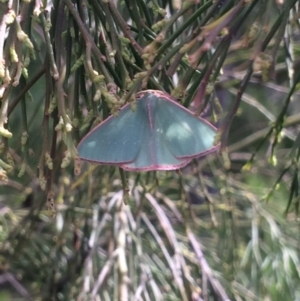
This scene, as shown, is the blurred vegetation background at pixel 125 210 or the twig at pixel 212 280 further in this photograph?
the twig at pixel 212 280

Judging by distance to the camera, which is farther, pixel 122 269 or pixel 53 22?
pixel 122 269

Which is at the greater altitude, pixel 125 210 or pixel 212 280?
pixel 125 210

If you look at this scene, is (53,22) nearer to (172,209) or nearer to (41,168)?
(41,168)

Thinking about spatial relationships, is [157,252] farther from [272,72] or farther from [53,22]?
[272,72]

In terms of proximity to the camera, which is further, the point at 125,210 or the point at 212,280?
the point at 125,210

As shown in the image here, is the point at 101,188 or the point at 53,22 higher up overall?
the point at 53,22

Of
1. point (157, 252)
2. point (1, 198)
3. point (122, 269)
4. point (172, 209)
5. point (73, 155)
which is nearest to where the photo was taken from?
point (73, 155)

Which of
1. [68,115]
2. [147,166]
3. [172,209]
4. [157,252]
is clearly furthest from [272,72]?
[172,209]

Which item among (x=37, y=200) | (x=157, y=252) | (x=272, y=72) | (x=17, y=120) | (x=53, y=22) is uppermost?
(x=53, y=22)

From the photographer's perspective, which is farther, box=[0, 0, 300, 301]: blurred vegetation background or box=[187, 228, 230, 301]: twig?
box=[187, 228, 230, 301]: twig

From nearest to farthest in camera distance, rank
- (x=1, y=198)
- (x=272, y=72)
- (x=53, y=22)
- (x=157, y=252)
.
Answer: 1. (x=272, y=72)
2. (x=53, y=22)
3. (x=157, y=252)
4. (x=1, y=198)
